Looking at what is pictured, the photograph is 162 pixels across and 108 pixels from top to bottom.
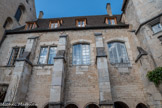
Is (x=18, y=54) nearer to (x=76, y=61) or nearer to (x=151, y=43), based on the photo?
(x=76, y=61)

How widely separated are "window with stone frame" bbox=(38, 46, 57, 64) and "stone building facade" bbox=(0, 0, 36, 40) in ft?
14.9

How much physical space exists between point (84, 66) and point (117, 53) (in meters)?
3.02

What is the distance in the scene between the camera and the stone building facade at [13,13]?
32.7 ft

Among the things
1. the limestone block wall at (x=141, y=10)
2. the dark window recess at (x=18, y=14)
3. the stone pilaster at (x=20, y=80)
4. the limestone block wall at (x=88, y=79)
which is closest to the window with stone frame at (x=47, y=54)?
the limestone block wall at (x=88, y=79)

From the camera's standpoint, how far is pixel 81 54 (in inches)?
336

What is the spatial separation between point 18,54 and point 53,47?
10.2ft

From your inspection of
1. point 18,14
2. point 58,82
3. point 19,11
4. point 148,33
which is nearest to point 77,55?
point 58,82

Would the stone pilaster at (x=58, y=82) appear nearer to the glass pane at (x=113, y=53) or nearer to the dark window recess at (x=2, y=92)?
the glass pane at (x=113, y=53)

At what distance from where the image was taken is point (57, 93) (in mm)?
6031

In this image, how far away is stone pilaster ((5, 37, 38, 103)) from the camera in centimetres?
Answer: 622

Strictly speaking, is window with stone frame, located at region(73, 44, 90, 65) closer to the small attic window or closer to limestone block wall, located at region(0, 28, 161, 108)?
limestone block wall, located at region(0, 28, 161, 108)

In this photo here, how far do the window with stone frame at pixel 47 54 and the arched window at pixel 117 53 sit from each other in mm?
4932

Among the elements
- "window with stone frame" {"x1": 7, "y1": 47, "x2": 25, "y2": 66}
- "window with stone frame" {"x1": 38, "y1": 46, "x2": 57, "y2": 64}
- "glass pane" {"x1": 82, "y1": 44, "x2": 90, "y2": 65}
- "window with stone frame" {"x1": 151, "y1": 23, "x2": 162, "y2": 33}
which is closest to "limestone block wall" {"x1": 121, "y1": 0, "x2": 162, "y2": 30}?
"window with stone frame" {"x1": 151, "y1": 23, "x2": 162, "y2": 33}

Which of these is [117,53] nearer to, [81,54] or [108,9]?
[81,54]
